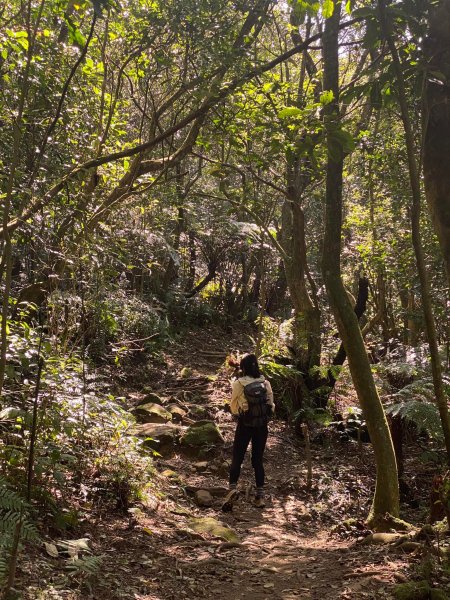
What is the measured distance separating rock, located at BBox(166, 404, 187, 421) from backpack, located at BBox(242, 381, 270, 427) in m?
3.90

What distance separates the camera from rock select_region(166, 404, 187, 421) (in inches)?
427

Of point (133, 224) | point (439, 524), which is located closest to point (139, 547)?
point (439, 524)

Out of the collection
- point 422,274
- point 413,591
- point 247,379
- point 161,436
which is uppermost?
point 422,274

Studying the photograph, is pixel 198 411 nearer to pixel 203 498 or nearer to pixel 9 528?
pixel 203 498

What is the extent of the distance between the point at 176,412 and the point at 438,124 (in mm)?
7904

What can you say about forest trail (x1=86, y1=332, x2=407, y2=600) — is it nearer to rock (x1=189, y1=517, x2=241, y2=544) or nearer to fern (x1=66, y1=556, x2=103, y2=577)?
rock (x1=189, y1=517, x2=241, y2=544)

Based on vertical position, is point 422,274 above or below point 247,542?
above

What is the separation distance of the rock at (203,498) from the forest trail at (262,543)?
0.08m

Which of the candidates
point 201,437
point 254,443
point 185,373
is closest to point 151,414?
point 201,437

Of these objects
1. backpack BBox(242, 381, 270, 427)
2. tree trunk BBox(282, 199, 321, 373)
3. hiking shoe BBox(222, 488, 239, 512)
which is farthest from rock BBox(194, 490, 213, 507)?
tree trunk BBox(282, 199, 321, 373)

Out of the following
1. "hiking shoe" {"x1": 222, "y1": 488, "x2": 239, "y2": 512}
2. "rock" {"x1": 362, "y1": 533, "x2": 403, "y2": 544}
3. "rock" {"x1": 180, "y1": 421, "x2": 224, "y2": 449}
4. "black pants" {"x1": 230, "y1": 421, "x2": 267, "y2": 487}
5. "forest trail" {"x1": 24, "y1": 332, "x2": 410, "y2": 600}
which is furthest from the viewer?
"rock" {"x1": 180, "y1": 421, "x2": 224, "y2": 449}

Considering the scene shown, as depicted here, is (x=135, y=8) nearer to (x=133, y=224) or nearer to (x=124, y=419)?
(x=133, y=224)

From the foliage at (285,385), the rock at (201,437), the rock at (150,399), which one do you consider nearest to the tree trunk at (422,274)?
the rock at (201,437)

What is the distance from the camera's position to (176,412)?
11.0m
